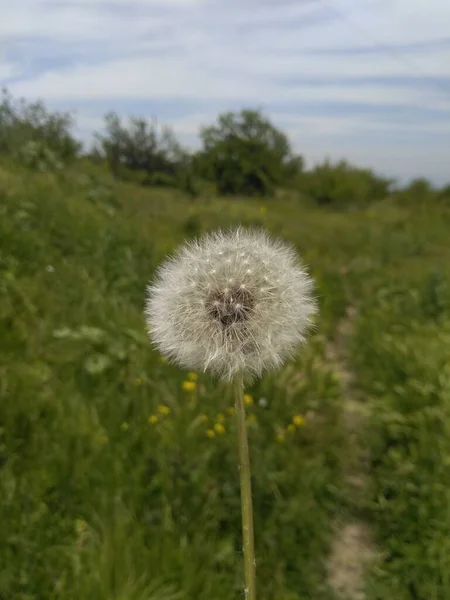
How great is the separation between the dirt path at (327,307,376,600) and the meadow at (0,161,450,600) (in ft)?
0.06

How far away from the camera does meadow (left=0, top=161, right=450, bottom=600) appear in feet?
8.84

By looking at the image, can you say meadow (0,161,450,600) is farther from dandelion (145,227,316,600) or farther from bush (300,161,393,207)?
bush (300,161,393,207)

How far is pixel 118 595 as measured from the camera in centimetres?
235

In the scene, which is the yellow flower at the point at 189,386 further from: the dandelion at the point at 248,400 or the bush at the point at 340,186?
the bush at the point at 340,186

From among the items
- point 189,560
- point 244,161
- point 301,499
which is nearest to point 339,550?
point 301,499

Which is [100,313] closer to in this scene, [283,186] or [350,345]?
[350,345]

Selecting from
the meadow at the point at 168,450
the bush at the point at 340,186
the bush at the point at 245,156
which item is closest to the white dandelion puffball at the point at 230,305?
the meadow at the point at 168,450

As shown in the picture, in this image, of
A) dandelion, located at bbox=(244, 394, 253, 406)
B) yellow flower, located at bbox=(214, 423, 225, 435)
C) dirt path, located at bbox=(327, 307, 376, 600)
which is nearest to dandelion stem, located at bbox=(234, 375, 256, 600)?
dirt path, located at bbox=(327, 307, 376, 600)

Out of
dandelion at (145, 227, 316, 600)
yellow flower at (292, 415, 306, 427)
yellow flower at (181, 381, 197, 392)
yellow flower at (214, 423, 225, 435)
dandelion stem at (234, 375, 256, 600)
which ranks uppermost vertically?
dandelion at (145, 227, 316, 600)

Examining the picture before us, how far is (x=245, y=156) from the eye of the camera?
71.1 ft

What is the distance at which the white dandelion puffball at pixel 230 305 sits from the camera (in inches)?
45.7

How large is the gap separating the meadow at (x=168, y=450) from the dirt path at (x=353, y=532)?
0.02m

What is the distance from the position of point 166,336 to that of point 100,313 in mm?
3174

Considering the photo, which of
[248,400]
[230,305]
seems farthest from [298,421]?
[230,305]
